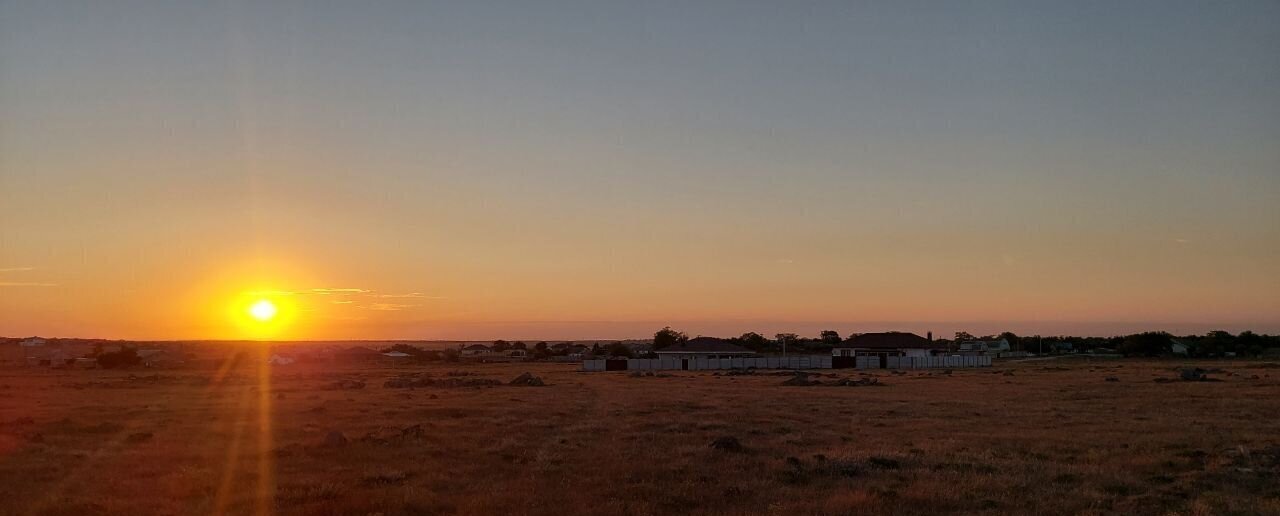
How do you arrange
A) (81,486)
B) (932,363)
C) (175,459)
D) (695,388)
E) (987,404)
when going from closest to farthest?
(81,486), (175,459), (987,404), (695,388), (932,363)

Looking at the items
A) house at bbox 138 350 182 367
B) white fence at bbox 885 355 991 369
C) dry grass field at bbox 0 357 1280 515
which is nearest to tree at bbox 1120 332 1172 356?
white fence at bbox 885 355 991 369

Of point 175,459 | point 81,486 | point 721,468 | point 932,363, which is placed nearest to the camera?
point 81,486

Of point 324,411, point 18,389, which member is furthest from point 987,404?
point 18,389

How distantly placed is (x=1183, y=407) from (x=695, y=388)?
1055 inches

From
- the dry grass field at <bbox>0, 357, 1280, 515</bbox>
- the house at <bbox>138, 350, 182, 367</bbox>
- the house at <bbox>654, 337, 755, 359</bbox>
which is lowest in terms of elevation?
the dry grass field at <bbox>0, 357, 1280, 515</bbox>

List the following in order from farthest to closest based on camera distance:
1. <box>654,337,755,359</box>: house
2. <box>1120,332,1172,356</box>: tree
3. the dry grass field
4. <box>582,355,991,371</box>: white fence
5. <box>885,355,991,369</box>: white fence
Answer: <box>1120,332,1172,356</box>: tree
<box>654,337,755,359</box>: house
<box>885,355,991,369</box>: white fence
<box>582,355,991,371</box>: white fence
the dry grass field

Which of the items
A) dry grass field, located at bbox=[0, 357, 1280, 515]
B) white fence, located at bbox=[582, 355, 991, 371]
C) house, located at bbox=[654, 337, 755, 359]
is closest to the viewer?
dry grass field, located at bbox=[0, 357, 1280, 515]

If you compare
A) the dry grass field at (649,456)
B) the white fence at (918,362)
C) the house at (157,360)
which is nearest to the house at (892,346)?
the white fence at (918,362)

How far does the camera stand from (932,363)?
100500 millimetres

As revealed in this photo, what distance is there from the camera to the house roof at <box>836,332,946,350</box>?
383 ft

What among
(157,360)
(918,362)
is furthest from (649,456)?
(157,360)

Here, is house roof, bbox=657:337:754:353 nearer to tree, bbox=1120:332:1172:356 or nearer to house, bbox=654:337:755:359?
house, bbox=654:337:755:359

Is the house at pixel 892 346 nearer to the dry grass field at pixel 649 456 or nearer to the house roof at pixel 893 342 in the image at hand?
the house roof at pixel 893 342

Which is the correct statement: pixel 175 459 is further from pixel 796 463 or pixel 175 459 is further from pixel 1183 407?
pixel 1183 407
